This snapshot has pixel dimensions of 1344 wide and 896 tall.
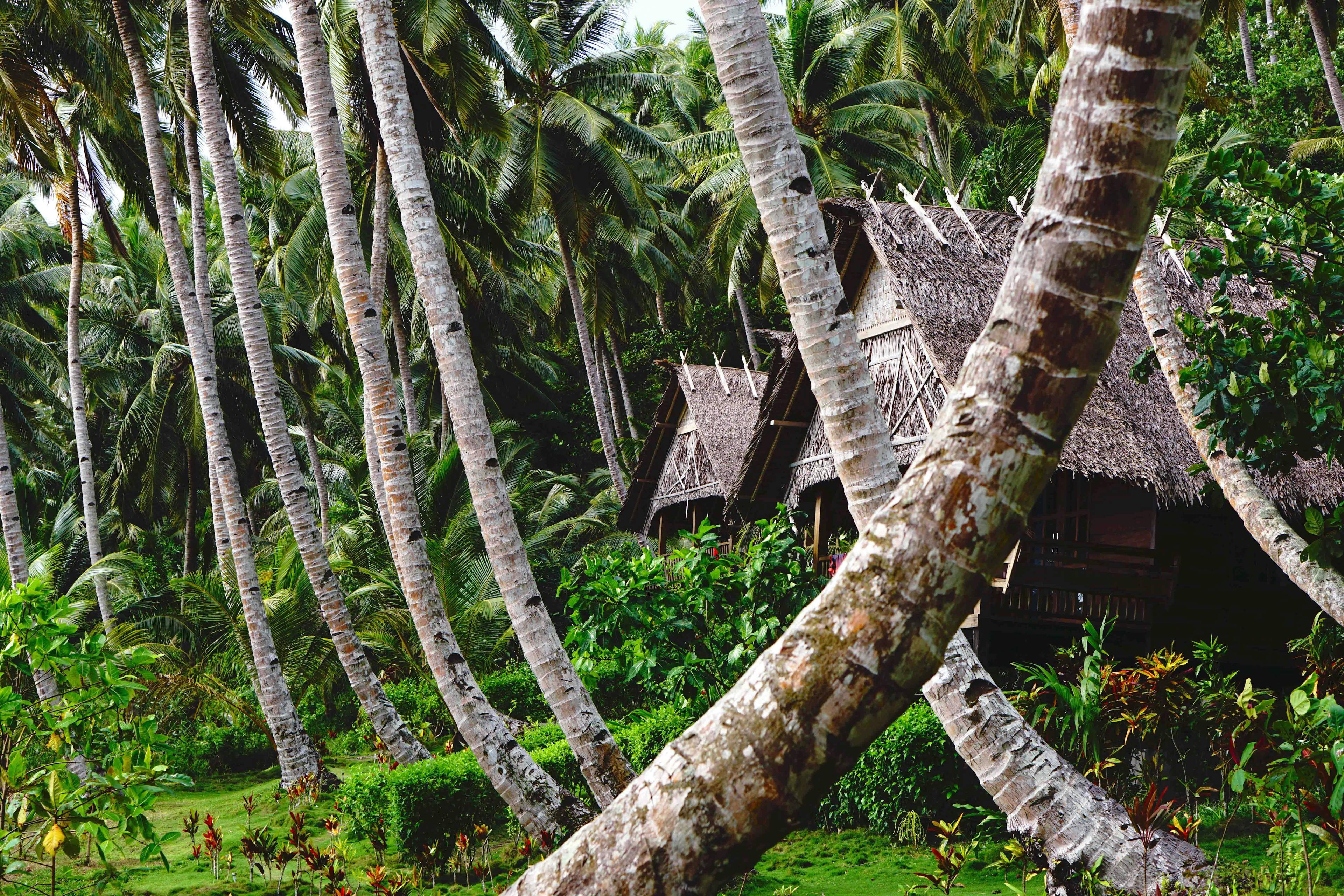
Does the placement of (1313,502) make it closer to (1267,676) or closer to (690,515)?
(1267,676)

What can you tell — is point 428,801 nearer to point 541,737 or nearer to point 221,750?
point 541,737

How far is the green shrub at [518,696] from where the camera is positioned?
14992 mm

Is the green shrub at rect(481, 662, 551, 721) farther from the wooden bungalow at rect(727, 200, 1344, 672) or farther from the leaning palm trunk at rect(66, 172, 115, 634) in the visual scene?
the leaning palm trunk at rect(66, 172, 115, 634)

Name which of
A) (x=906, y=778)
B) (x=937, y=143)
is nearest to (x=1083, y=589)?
(x=906, y=778)

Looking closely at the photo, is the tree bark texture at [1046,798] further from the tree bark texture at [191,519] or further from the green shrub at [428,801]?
the tree bark texture at [191,519]

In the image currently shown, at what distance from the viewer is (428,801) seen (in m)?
7.75

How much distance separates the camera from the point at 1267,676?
12859mm

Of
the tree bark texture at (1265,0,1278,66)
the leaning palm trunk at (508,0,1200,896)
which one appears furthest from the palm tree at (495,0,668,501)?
the leaning palm trunk at (508,0,1200,896)

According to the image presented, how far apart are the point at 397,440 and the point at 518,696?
28.8 feet

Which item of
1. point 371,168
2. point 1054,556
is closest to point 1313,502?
point 1054,556

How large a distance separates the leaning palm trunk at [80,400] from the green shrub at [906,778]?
11062 mm

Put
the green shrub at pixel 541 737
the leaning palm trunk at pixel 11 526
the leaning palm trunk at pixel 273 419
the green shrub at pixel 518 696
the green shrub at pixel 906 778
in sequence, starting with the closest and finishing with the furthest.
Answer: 1. the green shrub at pixel 906 778
2. the leaning palm trunk at pixel 273 419
3. the green shrub at pixel 541 737
4. the leaning palm trunk at pixel 11 526
5. the green shrub at pixel 518 696

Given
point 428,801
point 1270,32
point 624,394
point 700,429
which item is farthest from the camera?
point 624,394

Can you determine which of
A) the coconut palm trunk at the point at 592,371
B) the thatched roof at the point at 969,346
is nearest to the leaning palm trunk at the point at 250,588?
the thatched roof at the point at 969,346
